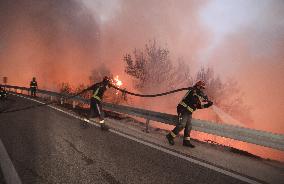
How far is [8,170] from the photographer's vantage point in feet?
16.5

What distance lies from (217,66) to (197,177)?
58.0 m

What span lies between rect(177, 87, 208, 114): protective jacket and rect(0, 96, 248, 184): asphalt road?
155 centimetres

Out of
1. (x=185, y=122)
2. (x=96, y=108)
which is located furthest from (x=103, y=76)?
(x=185, y=122)

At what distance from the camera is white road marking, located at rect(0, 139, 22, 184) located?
4.55 metres

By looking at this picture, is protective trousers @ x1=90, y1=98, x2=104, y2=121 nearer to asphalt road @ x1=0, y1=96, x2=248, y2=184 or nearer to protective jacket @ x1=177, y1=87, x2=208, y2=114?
asphalt road @ x1=0, y1=96, x2=248, y2=184

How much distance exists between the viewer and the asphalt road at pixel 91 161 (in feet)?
15.8

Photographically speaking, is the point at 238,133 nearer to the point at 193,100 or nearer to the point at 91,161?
the point at 193,100

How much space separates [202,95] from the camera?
24.5ft

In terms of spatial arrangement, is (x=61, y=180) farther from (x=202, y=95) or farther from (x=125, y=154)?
(x=202, y=95)

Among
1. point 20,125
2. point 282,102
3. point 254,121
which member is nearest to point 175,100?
point 254,121

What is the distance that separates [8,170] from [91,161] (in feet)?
4.75

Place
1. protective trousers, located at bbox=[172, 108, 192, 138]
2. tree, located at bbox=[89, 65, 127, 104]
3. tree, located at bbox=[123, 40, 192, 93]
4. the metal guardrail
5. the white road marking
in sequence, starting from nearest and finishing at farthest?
1. the white road marking
2. the metal guardrail
3. protective trousers, located at bbox=[172, 108, 192, 138]
4. tree, located at bbox=[123, 40, 192, 93]
5. tree, located at bbox=[89, 65, 127, 104]

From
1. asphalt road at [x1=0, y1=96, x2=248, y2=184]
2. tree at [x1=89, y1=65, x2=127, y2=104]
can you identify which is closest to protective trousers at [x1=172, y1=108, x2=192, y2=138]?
asphalt road at [x1=0, y1=96, x2=248, y2=184]

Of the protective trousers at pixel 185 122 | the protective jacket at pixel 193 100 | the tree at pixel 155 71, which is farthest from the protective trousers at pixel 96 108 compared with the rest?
the tree at pixel 155 71
